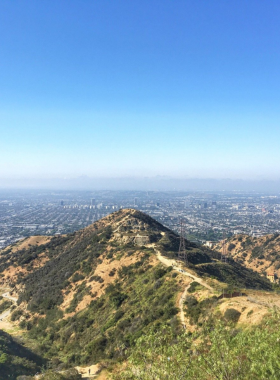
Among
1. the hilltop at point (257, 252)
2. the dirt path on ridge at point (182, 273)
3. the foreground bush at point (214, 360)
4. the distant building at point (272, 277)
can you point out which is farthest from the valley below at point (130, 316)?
the hilltop at point (257, 252)

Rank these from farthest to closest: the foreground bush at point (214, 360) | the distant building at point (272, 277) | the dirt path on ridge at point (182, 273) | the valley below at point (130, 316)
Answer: the distant building at point (272, 277) < the dirt path on ridge at point (182, 273) < the valley below at point (130, 316) < the foreground bush at point (214, 360)

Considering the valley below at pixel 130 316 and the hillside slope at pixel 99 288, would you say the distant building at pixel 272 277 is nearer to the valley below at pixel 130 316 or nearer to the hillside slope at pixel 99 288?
the valley below at pixel 130 316

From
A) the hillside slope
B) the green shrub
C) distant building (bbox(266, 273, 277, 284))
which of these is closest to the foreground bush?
the green shrub

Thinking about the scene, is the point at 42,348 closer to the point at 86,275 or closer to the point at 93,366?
the point at 93,366

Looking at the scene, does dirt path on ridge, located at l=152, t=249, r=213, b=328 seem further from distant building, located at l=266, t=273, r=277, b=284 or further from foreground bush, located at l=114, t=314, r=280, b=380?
distant building, located at l=266, t=273, r=277, b=284

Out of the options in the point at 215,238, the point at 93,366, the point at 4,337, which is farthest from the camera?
the point at 215,238

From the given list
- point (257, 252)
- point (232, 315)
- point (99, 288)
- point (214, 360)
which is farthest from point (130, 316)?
point (257, 252)

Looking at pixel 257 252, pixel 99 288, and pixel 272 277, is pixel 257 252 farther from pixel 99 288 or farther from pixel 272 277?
pixel 99 288

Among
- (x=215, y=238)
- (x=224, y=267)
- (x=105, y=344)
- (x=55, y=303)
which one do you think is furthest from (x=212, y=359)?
(x=215, y=238)
